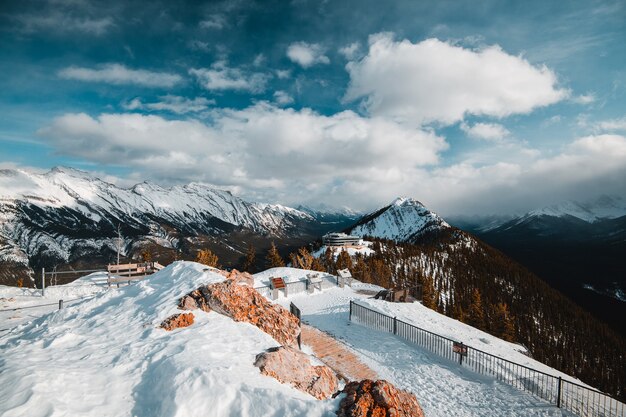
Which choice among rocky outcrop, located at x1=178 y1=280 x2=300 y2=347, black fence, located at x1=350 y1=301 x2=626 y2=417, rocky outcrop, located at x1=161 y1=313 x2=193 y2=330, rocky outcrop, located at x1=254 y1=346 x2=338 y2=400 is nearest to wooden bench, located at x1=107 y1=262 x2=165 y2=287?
rocky outcrop, located at x1=178 y1=280 x2=300 y2=347

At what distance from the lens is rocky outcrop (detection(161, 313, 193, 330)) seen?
11923 mm

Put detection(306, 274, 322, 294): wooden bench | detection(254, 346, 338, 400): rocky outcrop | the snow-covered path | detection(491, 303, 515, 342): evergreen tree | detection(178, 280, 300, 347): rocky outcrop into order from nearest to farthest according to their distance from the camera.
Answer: detection(254, 346, 338, 400): rocky outcrop, the snow-covered path, detection(178, 280, 300, 347): rocky outcrop, detection(306, 274, 322, 294): wooden bench, detection(491, 303, 515, 342): evergreen tree

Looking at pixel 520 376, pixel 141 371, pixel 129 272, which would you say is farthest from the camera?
pixel 129 272

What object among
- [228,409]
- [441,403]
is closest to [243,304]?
[228,409]

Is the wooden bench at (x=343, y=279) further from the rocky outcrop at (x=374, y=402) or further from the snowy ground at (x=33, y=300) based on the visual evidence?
the rocky outcrop at (x=374, y=402)

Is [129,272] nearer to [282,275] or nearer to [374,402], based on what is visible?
[282,275]

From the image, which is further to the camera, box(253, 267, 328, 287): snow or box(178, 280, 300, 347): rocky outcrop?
box(253, 267, 328, 287): snow

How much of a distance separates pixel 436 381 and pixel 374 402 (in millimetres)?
7444

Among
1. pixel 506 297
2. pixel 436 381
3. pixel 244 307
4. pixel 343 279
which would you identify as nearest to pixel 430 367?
pixel 436 381

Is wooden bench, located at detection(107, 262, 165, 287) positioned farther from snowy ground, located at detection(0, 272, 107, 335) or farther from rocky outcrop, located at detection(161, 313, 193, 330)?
rocky outcrop, located at detection(161, 313, 193, 330)

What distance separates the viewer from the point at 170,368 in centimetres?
871

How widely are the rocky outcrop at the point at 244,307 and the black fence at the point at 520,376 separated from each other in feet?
23.5

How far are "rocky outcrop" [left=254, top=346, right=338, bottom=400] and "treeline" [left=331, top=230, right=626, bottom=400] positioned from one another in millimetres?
56096

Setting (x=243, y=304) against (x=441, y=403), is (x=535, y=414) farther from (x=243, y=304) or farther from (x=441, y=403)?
(x=243, y=304)
